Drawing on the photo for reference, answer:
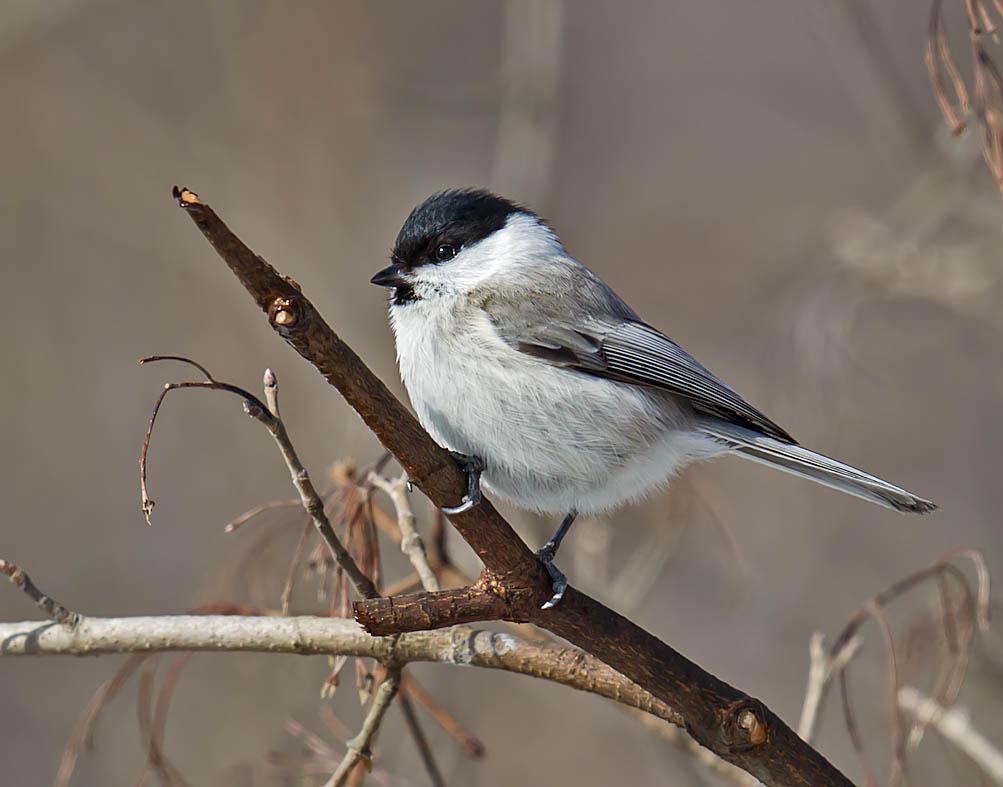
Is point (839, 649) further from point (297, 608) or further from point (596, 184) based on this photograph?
point (596, 184)

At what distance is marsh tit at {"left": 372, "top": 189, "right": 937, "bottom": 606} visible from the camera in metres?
2.15

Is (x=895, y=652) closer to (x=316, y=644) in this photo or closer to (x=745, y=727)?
(x=745, y=727)

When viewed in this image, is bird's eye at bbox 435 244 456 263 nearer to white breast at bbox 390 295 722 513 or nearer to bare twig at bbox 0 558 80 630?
white breast at bbox 390 295 722 513

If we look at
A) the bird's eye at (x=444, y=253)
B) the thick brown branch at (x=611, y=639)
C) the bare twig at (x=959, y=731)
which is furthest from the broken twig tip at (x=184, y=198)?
the bare twig at (x=959, y=731)

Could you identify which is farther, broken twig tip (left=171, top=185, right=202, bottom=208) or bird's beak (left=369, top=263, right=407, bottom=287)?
bird's beak (left=369, top=263, right=407, bottom=287)

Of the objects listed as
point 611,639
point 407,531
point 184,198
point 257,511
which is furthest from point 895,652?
point 184,198

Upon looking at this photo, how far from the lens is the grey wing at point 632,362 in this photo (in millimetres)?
2281

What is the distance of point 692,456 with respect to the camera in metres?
2.46

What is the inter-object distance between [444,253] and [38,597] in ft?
4.02

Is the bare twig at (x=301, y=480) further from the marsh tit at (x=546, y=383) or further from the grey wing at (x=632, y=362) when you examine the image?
the grey wing at (x=632, y=362)

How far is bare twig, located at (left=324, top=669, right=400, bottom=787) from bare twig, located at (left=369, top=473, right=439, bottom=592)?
0.83 feet

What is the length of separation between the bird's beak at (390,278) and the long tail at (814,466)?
2.76 feet

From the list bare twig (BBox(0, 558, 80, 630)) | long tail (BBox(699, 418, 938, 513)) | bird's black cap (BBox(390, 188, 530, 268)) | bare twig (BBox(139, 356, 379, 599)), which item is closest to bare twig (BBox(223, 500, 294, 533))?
bare twig (BBox(139, 356, 379, 599))

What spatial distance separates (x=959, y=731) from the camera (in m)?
2.15
